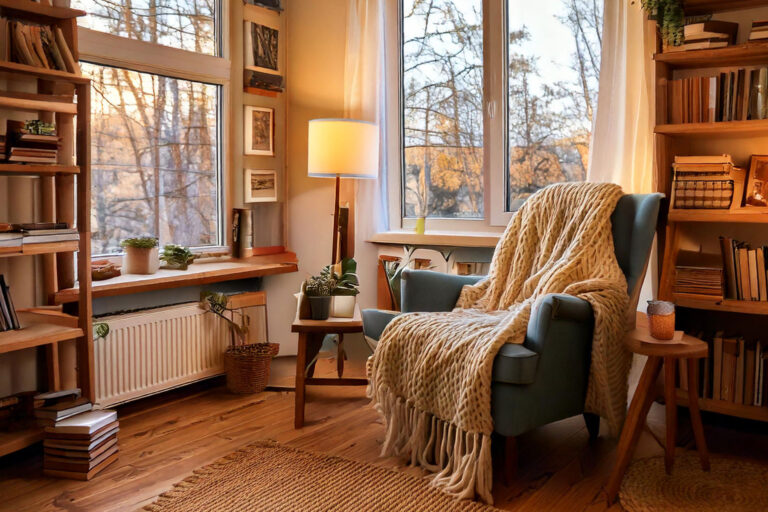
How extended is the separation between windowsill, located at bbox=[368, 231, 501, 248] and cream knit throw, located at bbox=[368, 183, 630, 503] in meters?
0.59

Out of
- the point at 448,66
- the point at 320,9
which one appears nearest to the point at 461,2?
the point at 448,66

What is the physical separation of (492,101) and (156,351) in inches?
81.1

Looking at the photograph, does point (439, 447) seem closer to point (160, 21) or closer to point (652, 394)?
point (652, 394)

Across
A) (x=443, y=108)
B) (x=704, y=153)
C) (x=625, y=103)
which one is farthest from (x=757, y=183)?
(x=443, y=108)

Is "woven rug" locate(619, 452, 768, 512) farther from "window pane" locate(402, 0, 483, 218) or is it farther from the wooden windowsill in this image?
the wooden windowsill

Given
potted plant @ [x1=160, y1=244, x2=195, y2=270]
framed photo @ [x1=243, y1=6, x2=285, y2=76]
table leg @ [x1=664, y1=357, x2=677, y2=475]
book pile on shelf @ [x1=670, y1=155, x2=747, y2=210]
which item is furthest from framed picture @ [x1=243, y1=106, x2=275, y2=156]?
table leg @ [x1=664, y1=357, x2=677, y2=475]

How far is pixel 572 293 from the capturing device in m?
2.58

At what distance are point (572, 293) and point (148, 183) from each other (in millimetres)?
2140

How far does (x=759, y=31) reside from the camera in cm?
271

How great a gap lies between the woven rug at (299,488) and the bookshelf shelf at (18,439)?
0.59 meters

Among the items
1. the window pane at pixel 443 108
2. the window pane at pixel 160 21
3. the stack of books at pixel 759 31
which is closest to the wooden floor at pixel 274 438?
the window pane at pixel 443 108

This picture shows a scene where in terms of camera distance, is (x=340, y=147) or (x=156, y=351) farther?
(x=340, y=147)

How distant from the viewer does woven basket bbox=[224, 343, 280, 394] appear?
347cm

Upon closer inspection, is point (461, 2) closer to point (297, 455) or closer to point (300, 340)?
point (300, 340)
